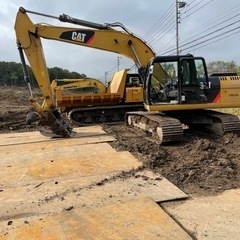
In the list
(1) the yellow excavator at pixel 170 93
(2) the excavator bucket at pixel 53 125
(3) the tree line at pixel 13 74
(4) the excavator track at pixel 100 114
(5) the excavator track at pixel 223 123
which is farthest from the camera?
(3) the tree line at pixel 13 74

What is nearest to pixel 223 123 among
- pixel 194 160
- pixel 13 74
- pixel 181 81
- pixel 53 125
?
pixel 181 81

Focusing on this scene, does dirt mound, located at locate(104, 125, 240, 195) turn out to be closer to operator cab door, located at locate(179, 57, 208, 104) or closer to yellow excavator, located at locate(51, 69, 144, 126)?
operator cab door, located at locate(179, 57, 208, 104)

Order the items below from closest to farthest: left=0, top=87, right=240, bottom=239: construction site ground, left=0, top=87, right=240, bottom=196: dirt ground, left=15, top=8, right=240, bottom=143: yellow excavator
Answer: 1. left=0, top=87, right=240, bottom=239: construction site ground
2. left=0, top=87, right=240, bottom=196: dirt ground
3. left=15, top=8, right=240, bottom=143: yellow excavator

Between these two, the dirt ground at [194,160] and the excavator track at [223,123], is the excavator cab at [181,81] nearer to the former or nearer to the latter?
the excavator track at [223,123]

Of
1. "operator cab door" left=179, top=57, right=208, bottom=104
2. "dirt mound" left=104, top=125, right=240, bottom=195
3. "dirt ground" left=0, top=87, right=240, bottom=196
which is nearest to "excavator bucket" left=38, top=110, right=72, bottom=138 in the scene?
"dirt ground" left=0, top=87, right=240, bottom=196

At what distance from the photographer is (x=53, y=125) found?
10.0 m

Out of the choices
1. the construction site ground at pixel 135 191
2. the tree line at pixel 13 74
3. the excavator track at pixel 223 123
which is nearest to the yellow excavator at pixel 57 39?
the construction site ground at pixel 135 191

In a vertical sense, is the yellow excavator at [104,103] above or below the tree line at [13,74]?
below

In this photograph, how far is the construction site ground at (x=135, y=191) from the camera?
12.0 feet

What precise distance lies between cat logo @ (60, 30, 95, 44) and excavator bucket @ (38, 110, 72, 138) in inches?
95.9

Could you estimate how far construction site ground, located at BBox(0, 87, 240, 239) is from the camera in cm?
366

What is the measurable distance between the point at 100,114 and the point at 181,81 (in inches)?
241

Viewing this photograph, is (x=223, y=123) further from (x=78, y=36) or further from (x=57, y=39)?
(x=57, y=39)

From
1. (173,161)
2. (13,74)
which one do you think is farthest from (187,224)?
(13,74)
